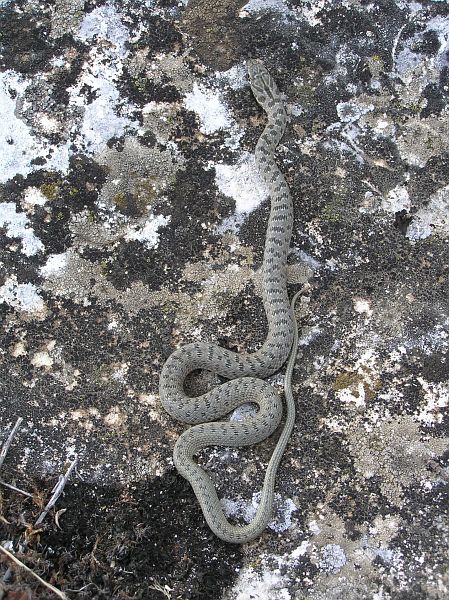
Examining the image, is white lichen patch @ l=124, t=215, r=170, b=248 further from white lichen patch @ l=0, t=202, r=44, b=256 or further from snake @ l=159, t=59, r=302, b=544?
snake @ l=159, t=59, r=302, b=544

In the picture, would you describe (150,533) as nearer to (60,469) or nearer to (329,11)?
(60,469)

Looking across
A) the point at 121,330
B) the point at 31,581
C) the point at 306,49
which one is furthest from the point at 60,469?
the point at 306,49

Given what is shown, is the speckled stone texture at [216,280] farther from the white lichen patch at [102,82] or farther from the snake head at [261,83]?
the snake head at [261,83]

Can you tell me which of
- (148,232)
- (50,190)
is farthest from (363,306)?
(50,190)

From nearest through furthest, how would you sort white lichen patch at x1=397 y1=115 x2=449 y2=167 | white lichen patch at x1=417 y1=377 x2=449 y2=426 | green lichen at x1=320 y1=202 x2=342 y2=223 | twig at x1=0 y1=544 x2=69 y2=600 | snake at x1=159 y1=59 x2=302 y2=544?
twig at x1=0 y1=544 x2=69 y2=600 → snake at x1=159 y1=59 x2=302 y2=544 → white lichen patch at x1=417 y1=377 x2=449 y2=426 → green lichen at x1=320 y1=202 x2=342 y2=223 → white lichen patch at x1=397 y1=115 x2=449 y2=167

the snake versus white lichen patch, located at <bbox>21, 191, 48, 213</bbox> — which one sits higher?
white lichen patch, located at <bbox>21, 191, 48, 213</bbox>

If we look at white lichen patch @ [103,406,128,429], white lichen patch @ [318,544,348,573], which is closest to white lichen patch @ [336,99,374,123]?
white lichen patch @ [103,406,128,429]

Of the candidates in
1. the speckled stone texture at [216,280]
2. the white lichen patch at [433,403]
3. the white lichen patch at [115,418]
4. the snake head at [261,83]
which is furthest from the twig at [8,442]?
the snake head at [261,83]
